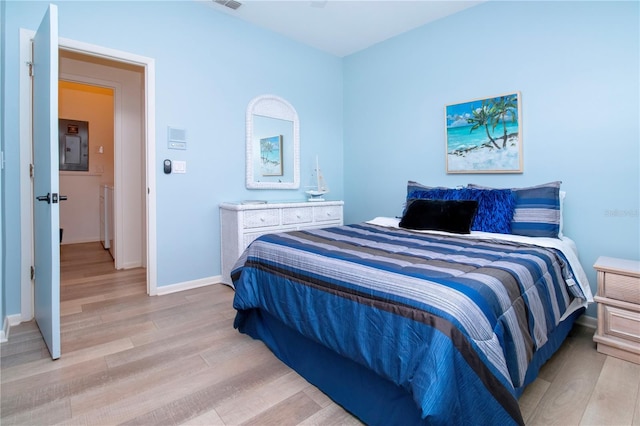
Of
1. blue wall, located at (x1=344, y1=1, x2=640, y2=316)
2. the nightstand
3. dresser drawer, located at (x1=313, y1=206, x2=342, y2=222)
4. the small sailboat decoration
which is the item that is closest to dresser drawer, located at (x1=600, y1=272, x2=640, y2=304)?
the nightstand

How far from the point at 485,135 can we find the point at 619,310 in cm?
166

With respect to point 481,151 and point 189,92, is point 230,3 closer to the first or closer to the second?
point 189,92

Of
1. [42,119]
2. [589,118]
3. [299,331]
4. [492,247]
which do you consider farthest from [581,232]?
[42,119]

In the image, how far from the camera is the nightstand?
185 cm

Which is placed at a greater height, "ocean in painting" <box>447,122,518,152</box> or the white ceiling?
the white ceiling

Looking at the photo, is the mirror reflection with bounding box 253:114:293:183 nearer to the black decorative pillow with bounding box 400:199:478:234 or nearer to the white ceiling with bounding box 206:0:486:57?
the white ceiling with bounding box 206:0:486:57

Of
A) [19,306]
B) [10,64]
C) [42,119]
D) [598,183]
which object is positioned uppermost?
[10,64]

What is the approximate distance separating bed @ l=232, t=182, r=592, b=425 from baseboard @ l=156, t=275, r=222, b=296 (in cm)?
118

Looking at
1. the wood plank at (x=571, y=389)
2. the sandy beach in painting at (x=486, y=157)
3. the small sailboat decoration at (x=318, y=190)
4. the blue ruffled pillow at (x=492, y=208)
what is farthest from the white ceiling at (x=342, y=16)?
the wood plank at (x=571, y=389)

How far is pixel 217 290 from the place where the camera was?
10.3 ft

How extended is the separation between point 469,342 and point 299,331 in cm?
84

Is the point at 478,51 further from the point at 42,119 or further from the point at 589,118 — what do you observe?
the point at 42,119

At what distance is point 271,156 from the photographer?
3.71 m

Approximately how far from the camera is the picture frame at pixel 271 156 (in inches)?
143
